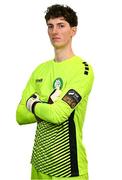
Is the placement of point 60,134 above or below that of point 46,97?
below

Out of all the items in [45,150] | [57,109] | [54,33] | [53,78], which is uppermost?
[54,33]

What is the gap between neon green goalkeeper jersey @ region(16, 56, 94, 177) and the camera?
3162 mm

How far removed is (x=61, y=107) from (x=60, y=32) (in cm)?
69

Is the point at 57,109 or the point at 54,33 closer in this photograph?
the point at 57,109

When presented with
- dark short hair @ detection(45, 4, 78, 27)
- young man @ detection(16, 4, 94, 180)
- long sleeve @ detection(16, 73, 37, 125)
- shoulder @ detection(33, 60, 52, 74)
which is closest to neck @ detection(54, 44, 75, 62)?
young man @ detection(16, 4, 94, 180)

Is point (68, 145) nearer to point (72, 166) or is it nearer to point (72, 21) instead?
A: point (72, 166)

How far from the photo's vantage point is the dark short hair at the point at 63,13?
338 cm

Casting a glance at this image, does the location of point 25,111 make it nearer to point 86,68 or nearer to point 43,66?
point 43,66

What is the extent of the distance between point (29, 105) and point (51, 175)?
2.05 feet

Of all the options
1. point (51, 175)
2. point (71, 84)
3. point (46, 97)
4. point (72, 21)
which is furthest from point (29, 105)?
point (72, 21)

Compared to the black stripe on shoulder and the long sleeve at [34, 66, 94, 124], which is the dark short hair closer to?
the black stripe on shoulder

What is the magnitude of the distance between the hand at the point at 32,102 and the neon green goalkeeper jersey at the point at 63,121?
0.05m

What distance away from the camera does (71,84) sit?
3213 millimetres

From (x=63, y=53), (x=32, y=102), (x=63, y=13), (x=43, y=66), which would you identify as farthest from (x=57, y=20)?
(x=32, y=102)
